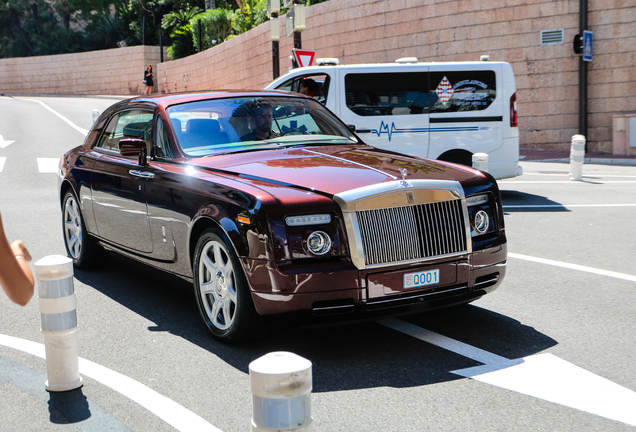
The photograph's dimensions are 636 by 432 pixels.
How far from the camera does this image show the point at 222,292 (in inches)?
184

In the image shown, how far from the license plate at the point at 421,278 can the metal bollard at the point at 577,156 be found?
9.48 m

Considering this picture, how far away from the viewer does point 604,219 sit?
934 centimetres

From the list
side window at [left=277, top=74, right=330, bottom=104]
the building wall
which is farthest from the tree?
side window at [left=277, top=74, right=330, bottom=104]

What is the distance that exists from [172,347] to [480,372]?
73.8 inches

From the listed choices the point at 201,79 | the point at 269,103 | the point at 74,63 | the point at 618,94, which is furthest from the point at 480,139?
the point at 74,63

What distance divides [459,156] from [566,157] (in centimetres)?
881

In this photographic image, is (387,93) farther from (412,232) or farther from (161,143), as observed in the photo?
(412,232)

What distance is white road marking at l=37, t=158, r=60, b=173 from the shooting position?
15.5m

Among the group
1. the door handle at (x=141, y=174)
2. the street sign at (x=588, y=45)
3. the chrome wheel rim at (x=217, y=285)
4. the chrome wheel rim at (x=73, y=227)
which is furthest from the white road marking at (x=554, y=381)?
the street sign at (x=588, y=45)

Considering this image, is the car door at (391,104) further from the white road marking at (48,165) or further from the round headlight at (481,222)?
the white road marking at (48,165)

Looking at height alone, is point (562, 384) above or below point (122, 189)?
below

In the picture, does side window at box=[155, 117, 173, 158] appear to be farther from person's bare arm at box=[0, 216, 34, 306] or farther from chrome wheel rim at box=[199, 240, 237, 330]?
person's bare arm at box=[0, 216, 34, 306]

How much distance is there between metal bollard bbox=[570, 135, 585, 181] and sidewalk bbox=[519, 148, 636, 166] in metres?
4.55

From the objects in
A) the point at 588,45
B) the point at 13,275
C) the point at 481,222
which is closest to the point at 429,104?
the point at 481,222
